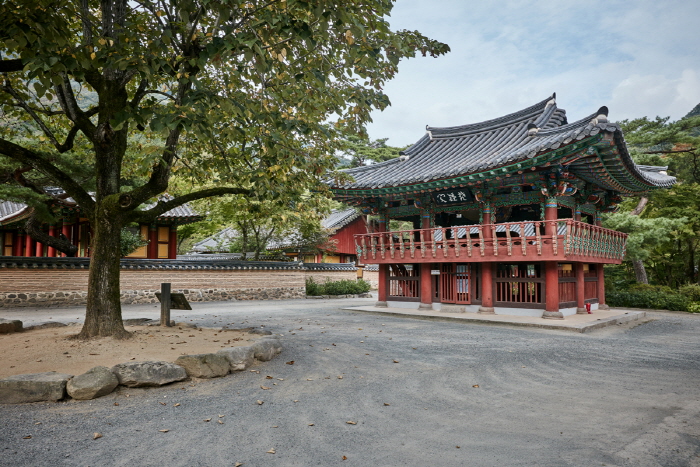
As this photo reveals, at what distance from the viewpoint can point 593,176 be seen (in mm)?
13953

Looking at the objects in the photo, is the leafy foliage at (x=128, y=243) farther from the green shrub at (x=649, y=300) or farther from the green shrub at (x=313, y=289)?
the green shrub at (x=649, y=300)

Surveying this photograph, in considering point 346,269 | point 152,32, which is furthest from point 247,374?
point 346,269

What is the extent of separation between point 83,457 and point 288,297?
2062 centimetres

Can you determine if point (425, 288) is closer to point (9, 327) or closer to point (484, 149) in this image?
point (484, 149)

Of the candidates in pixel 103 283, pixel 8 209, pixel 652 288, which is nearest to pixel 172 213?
pixel 8 209

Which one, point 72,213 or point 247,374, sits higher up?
point 72,213

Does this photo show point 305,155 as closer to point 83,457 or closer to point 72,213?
point 83,457

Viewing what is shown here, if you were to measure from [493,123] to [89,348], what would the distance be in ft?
52.8

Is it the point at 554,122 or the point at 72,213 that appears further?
the point at 72,213

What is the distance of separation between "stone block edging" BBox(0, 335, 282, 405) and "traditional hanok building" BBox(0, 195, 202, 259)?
1867cm

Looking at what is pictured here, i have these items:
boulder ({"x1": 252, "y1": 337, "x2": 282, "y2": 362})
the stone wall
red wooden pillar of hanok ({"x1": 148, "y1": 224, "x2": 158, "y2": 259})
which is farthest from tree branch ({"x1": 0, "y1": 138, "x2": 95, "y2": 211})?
red wooden pillar of hanok ({"x1": 148, "y1": 224, "x2": 158, "y2": 259})

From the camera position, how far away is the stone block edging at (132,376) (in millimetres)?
4711

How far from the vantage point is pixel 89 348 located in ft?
21.1

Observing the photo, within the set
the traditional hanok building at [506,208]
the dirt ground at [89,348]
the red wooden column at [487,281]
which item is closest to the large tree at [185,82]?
the dirt ground at [89,348]
